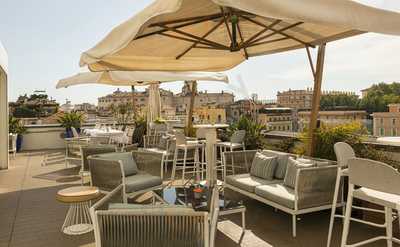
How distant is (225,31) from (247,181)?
223 centimetres

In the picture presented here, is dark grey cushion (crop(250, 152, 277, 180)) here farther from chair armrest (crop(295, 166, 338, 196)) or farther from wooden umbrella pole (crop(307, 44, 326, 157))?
chair armrest (crop(295, 166, 338, 196))

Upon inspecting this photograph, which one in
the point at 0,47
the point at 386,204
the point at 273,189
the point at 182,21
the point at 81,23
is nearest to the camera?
the point at 386,204

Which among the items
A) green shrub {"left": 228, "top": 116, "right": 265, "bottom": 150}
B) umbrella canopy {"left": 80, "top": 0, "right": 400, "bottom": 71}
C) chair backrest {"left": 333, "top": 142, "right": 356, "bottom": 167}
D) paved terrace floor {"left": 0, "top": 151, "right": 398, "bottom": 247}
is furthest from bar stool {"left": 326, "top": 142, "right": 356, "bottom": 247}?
green shrub {"left": 228, "top": 116, "right": 265, "bottom": 150}

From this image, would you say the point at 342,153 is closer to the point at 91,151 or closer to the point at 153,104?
the point at 91,151

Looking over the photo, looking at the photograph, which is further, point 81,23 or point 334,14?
point 81,23

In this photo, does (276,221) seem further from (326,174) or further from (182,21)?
(182,21)

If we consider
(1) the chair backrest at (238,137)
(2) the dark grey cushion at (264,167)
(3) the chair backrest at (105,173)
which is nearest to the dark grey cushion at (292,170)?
(2) the dark grey cushion at (264,167)

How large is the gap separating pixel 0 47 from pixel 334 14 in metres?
7.98

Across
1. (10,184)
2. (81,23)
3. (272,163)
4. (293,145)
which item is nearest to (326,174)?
(272,163)

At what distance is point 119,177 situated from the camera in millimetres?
4273

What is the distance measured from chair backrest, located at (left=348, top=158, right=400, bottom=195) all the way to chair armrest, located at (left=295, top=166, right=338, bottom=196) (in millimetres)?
817

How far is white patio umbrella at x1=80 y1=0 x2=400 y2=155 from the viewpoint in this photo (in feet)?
7.08

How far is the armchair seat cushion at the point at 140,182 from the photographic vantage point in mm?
4339

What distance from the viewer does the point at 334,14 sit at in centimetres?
217
